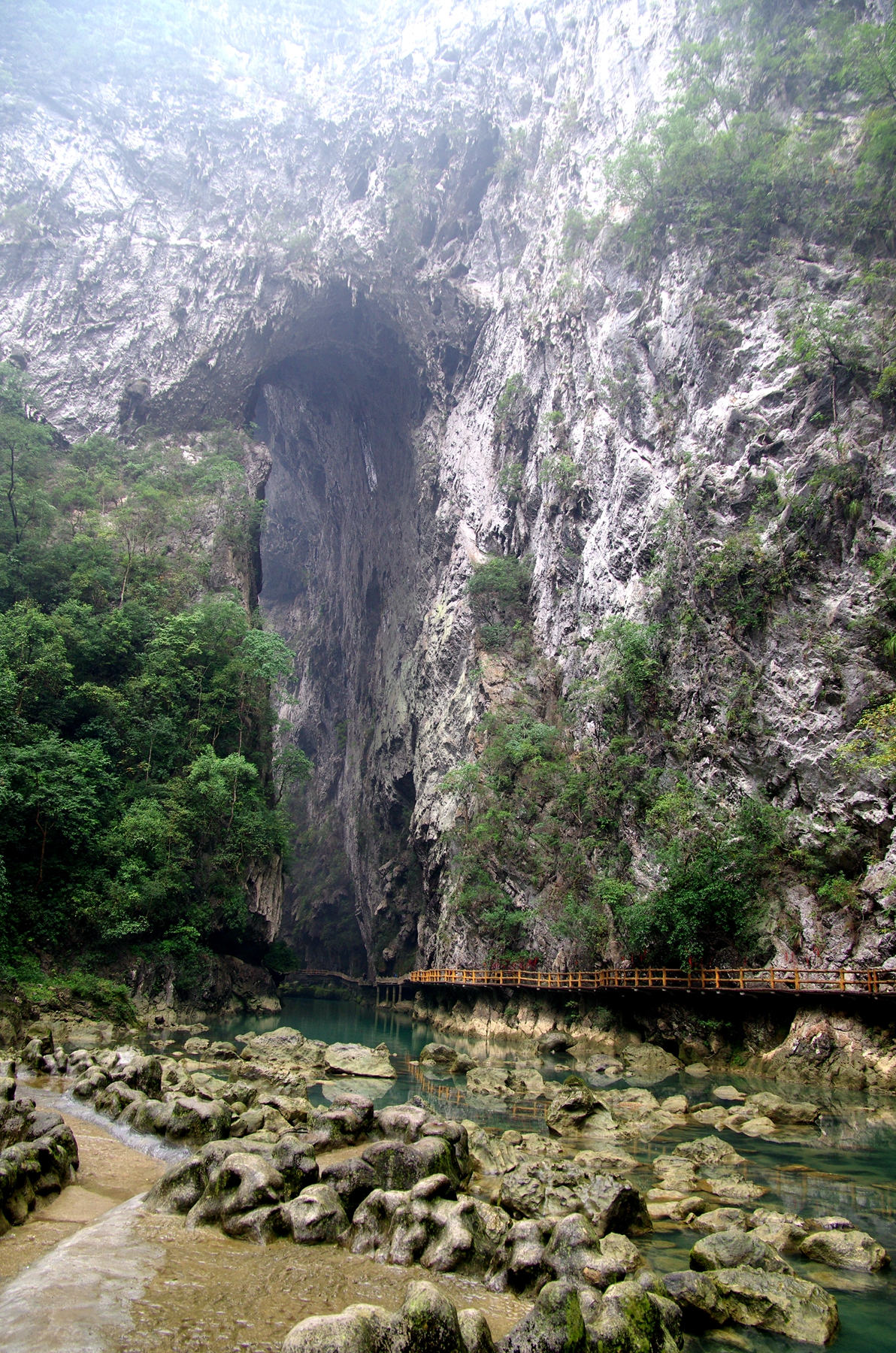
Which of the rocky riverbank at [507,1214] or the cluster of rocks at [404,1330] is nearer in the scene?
the cluster of rocks at [404,1330]

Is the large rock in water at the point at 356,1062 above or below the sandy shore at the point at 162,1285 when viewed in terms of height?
below

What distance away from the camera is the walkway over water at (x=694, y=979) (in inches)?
526

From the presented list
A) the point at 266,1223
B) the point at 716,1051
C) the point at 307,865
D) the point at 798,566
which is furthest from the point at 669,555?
the point at 307,865

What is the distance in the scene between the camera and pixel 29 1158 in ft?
17.7

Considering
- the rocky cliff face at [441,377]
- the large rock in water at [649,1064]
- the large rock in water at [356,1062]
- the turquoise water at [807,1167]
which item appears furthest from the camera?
the rocky cliff face at [441,377]

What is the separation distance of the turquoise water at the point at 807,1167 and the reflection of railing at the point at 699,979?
5.80 feet

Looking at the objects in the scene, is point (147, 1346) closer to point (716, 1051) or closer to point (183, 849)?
point (716, 1051)

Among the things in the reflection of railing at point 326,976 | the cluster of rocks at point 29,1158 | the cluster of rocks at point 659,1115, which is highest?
the cluster of rocks at point 29,1158

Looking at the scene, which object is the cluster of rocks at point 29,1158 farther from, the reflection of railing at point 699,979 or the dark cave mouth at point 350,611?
the dark cave mouth at point 350,611

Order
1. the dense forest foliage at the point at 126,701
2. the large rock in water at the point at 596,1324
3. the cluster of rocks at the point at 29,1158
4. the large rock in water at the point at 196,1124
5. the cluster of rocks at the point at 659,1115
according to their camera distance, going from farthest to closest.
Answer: the dense forest foliage at the point at 126,701 < the cluster of rocks at the point at 659,1115 < the large rock in water at the point at 196,1124 < the cluster of rocks at the point at 29,1158 < the large rock in water at the point at 596,1324

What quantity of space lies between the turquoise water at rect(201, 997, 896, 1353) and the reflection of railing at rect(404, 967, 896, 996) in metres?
1.77

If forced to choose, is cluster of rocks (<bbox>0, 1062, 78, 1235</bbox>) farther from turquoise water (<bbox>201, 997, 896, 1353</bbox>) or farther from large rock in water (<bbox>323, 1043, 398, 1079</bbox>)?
large rock in water (<bbox>323, 1043, 398, 1079</bbox>)

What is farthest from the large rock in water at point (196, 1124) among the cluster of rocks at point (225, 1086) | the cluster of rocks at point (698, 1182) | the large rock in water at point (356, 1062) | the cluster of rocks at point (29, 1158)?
the large rock in water at point (356, 1062)

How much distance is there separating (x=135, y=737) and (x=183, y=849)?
4206mm
